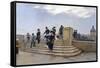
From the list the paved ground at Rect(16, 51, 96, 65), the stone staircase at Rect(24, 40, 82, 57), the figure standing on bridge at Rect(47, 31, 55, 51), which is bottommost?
the paved ground at Rect(16, 51, 96, 65)

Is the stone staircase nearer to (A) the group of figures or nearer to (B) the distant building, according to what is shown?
(A) the group of figures

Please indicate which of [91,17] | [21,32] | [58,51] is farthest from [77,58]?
[21,32]

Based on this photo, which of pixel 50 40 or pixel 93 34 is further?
pixel 93 34

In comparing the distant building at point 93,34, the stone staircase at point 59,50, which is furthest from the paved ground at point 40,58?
the distant building at point 93,34

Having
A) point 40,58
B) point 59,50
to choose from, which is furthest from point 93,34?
point 40,58

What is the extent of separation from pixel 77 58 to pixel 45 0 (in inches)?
28.4

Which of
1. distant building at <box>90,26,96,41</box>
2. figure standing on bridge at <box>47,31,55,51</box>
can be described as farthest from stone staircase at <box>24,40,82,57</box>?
distant building at <box>90,26,96,41</box>

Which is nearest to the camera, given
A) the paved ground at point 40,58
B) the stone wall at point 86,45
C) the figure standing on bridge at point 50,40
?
the paved ground at point 40,58

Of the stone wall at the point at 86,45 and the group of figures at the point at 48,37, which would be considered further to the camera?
the stone wall at the point at 86,45

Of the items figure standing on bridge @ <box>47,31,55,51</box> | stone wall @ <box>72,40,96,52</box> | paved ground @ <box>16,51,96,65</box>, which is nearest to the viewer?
paved ground @ <box>16,51,96,65</box>

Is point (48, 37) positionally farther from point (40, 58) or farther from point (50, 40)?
point (40, 58)

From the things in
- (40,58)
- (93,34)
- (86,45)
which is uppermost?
(93,34)

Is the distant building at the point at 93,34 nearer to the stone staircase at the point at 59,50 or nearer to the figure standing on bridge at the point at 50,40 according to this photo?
the stone staircase at the point at 59,50

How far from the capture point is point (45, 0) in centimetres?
234
